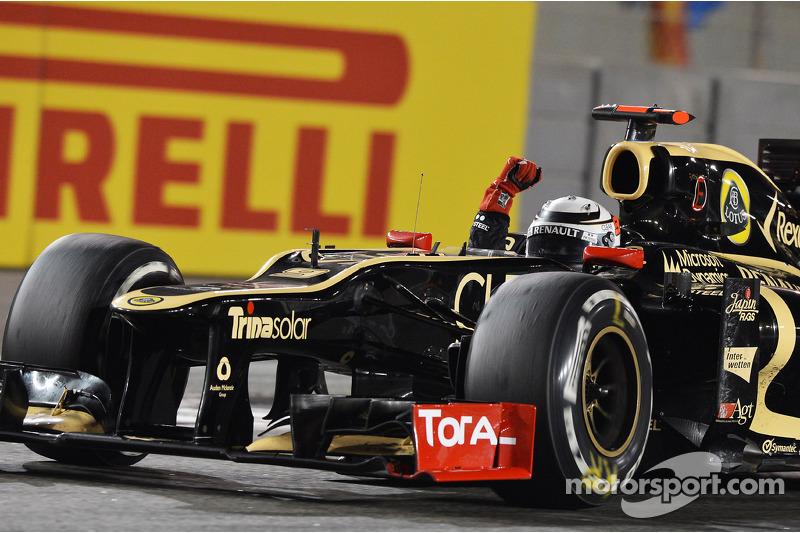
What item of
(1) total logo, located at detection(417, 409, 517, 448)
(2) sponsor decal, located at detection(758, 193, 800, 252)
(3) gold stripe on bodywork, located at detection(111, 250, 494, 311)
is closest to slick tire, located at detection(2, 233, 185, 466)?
(3) gold stripe on bodywork, located at detection(111, 250, 494, 311)

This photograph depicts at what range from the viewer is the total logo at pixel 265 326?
19.8ft

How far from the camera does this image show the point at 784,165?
892cm

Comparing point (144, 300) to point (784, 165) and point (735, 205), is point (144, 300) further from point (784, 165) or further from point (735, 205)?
point (784, 165)

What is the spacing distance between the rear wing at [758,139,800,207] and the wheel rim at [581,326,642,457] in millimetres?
2998

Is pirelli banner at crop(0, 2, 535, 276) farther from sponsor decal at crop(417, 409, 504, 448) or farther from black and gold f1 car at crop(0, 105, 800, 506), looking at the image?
sponsor decal at crop(417, 409, 504, 448)

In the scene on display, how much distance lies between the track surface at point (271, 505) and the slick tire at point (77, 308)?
44cm

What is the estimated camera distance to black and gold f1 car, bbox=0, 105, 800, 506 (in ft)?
18.7

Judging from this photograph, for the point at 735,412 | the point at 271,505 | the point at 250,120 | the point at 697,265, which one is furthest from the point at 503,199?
the point at 250,120

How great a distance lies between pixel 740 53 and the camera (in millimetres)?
16141

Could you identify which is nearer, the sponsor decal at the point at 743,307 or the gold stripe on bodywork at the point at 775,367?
the sponsor decal at the point at 743,307

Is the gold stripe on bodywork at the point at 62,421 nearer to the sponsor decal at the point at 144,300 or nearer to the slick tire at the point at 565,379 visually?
the sponsor decal at the point at 144,300

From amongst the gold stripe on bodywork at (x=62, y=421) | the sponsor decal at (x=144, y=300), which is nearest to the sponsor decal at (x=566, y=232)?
the sponsor decal at (x=144, y=300)

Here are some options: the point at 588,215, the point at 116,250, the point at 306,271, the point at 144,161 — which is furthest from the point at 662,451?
the point at 144,161

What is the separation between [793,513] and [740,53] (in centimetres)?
1038
